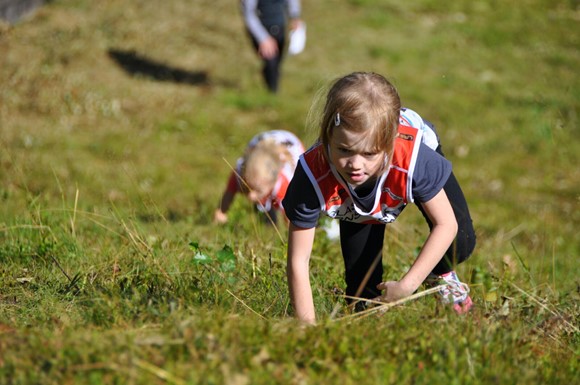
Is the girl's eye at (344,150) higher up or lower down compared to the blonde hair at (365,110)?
lower down

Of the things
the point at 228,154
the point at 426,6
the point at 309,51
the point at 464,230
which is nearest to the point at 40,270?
the point at 464,230

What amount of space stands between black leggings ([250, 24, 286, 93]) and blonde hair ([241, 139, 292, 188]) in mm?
4936

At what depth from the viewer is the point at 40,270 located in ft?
12.2

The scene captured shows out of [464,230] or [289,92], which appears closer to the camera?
[464,230]

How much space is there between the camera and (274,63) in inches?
414

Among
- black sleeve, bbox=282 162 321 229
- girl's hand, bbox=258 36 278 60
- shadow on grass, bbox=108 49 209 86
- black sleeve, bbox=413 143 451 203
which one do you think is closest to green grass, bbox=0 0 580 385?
shadow on grass, bbox=108 49 209 86

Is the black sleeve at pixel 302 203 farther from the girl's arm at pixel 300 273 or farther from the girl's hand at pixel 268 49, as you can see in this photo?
the girl's hand at pixel 268 49

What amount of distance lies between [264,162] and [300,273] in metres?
2.54

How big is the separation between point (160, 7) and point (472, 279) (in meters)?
10.5

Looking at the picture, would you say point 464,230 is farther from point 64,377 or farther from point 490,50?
point 490,50

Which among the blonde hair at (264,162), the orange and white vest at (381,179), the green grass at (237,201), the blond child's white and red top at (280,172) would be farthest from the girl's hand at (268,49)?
the orange and white vest at (381,179)

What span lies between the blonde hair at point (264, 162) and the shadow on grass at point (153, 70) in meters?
5.50

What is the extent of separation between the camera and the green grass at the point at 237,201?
8.55 feet

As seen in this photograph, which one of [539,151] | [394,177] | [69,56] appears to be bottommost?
[539,151]
